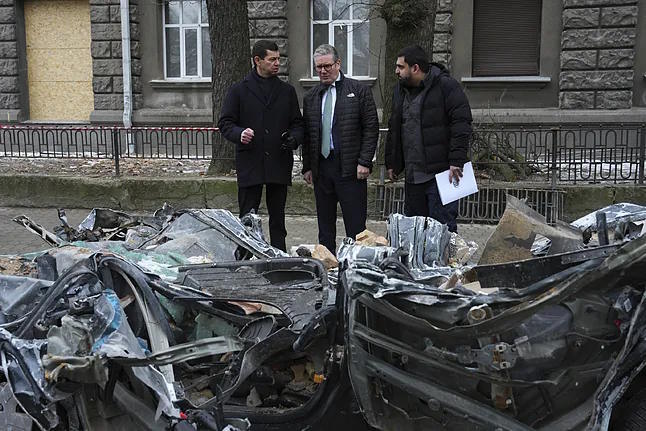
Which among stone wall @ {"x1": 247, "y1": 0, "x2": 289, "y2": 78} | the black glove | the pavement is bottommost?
the pavement

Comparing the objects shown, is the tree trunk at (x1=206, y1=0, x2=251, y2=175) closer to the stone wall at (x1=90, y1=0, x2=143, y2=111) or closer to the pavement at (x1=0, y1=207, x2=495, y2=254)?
the pavement at (x1=0, y1=207, x2=495, y2=254)

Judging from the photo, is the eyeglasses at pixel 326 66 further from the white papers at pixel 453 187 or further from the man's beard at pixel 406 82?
the white papers at pixel 453 187

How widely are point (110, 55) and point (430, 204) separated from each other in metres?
11.1

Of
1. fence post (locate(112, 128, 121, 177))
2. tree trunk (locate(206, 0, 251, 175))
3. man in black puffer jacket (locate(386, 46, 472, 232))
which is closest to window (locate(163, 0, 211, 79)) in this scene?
tree trunk (locate(206, 0, 251, 175))

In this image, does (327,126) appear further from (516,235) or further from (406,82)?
(516,235)

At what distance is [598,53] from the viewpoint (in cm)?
1331

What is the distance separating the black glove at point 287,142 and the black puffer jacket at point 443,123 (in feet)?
3.34

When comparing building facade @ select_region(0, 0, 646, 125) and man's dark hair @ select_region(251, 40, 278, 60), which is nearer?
man's dark hair @ select_region(251, 40, 278, 60)

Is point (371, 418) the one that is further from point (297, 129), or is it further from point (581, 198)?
point (581, 198)

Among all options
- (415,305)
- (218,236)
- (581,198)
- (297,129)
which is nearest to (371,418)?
(415,305)

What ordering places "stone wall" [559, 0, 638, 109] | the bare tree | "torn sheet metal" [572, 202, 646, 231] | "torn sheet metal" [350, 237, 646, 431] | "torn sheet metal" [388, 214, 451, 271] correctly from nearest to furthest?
"torn sheet metal" [350, 237, 646, 431]
"torn sheet metal" [572, 202, 646, 231]
"torn sheet metal" [388, 214, 451, 271]
the bare tree
"stone wall" [559, 0, 638, 109]

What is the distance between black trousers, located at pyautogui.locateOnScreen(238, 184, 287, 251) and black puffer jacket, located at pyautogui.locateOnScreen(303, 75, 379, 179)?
0.59 metres

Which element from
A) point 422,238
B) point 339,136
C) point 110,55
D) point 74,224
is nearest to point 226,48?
point 74,224

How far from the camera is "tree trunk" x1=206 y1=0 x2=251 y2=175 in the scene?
32.1ft
